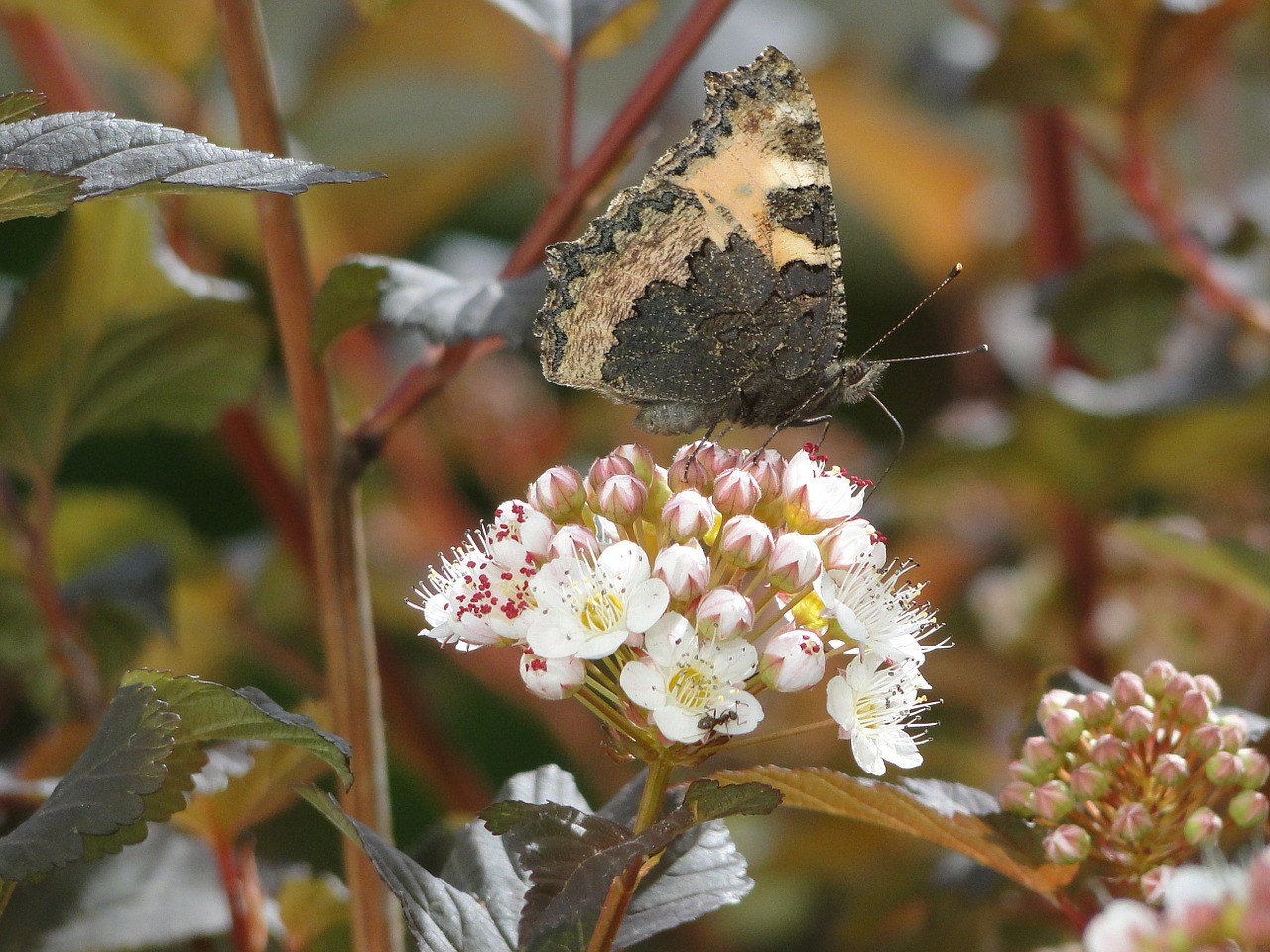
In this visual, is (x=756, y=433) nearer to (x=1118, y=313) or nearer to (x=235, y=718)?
(x=1118, y=313)

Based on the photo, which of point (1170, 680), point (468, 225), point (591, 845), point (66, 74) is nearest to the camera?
point (591, 845)

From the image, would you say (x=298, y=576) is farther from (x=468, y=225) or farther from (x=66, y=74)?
(x=468, y=225)

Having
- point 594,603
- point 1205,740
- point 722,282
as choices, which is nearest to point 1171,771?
point 1205,740

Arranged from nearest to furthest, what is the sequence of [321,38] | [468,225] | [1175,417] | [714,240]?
[714,240] < [1175,417] < [321,38] < [468,225]

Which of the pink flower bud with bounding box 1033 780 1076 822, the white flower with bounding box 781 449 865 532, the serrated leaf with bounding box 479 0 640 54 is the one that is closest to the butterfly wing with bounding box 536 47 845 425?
the serrated leaf with bounding box 479 0 640 54

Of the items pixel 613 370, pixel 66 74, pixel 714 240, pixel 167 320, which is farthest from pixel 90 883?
pixel 66 74

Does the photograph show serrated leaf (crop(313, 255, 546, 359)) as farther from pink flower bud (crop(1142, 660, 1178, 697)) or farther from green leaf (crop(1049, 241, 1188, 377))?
green leaf (crop(1049, 241, 1188, 377))
